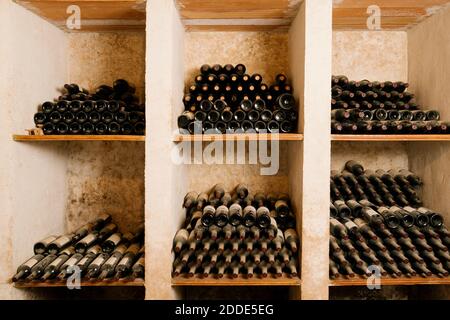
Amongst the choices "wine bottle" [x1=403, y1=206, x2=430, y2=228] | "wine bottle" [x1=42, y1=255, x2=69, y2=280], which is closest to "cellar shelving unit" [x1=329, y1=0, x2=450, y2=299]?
"wine bottle" [x1=403, y1=206, x2=430, y2=228]

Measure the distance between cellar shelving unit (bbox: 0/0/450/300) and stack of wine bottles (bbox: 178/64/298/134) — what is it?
10 cm

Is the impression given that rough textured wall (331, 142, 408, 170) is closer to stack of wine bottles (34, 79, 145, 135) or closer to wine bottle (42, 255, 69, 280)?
stack of wine bottles (34, 79, 145, 135)

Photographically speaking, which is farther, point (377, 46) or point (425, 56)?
point (377, 46)

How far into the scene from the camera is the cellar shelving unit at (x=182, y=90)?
2.08m

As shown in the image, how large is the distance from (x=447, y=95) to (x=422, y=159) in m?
0.51

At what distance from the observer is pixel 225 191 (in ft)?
9.16

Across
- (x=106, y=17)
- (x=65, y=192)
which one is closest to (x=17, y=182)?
(x=65, y=192)

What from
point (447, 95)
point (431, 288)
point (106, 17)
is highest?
point (106, 17)

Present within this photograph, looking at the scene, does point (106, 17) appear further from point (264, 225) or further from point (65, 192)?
point (264, 225)

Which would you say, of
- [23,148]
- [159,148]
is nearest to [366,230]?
[159,148]

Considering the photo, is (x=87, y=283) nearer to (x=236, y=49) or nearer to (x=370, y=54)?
(x=236, y=49)

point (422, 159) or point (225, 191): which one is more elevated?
point (422, 159)

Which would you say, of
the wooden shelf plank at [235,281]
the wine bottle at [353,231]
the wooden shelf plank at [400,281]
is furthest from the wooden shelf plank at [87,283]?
the wine bottle at [353,231]

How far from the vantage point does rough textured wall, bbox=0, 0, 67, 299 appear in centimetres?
213
